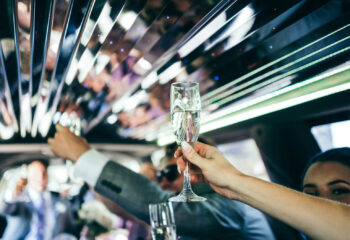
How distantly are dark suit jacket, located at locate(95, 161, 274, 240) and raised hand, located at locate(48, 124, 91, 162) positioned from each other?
0.20 metres

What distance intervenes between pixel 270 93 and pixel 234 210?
43.4 inches

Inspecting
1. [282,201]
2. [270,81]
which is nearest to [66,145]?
[282,201]

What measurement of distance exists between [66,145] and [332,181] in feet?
5.78

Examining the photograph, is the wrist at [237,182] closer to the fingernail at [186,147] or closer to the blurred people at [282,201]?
the blurred people at [282,201]

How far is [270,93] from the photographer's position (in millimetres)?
2615

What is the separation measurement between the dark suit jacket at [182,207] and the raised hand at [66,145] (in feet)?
0.66

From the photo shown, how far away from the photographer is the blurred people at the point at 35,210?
4781 millimetres

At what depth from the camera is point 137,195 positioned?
1848mm

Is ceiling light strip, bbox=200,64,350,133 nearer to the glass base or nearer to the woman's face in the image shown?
the woman's face

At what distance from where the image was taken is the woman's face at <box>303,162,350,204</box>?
6.60ft

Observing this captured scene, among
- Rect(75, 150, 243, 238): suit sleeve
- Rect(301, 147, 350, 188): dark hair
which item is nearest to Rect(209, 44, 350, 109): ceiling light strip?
Rect(301, 147, 350, 188): dark hair

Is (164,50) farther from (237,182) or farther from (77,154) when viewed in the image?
(237,182)

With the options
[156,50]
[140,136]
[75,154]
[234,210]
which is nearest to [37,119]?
[140,136]

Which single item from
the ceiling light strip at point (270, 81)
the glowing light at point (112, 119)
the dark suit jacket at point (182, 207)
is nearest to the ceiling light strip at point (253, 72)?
the ceiling light strip at point (270, 81)
